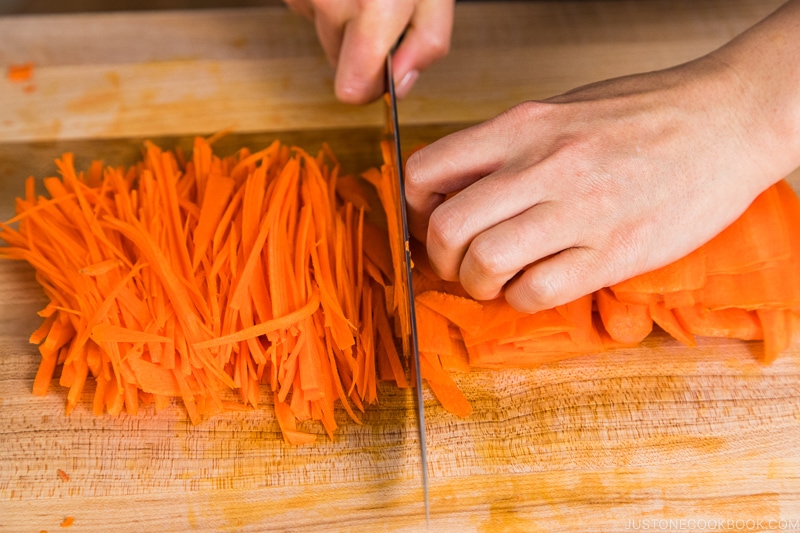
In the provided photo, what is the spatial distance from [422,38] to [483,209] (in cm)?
63

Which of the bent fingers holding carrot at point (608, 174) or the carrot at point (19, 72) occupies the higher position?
the carrot at point (19, 72)

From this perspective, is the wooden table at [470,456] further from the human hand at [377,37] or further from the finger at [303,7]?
the finger at [303,7]

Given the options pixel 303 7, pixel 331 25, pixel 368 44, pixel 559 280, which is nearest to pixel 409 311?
pixel 559 280

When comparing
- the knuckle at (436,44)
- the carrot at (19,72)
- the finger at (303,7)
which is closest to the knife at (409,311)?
the knuckle at (436,44)

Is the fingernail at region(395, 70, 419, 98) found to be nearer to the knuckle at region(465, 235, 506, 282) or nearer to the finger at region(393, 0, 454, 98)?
the finger at region(393, 0, 454, 98)

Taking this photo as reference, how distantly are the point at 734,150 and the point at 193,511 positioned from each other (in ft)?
4.30

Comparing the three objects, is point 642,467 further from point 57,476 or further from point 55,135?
point 55,135

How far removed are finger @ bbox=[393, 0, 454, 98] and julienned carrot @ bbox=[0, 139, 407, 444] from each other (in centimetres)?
37

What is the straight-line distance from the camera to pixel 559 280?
1380 millimetres

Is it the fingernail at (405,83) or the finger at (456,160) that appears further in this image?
the fingernail at (405,83)

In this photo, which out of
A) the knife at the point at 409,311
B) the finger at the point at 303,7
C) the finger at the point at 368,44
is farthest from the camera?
the finger at the point at 303,7

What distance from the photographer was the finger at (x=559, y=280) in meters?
1.38

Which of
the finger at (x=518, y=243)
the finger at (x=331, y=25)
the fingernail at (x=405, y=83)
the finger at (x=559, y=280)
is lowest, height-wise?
the finger at (x=559, y=280)

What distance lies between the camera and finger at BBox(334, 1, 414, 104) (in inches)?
66.4
